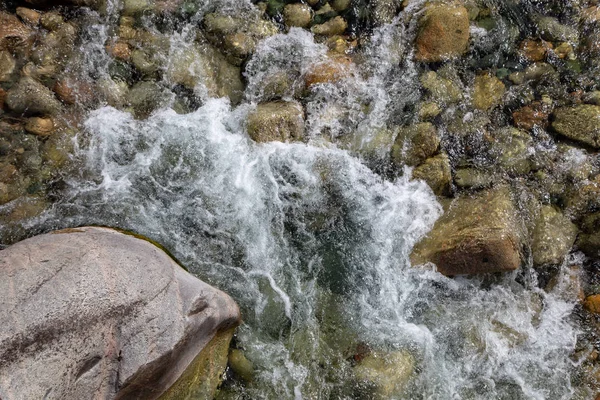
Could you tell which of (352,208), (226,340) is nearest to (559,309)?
(352,208)

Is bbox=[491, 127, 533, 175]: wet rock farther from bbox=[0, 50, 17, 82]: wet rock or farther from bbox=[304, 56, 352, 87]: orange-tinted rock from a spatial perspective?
bbox=[0, 50, 17, 82]: wet rock

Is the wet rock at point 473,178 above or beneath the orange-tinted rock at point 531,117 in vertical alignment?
beneath

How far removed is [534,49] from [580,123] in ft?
4.05

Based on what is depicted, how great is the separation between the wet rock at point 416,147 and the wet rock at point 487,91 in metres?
0.86

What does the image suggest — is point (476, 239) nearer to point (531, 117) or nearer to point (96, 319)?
point (531, 117)

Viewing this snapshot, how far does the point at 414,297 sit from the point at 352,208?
1150mm

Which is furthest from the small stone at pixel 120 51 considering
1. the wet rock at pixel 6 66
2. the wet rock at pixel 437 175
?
the wet rock at pixel 437 175

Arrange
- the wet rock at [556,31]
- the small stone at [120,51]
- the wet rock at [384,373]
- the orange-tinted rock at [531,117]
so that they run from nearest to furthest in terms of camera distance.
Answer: the wet rock at [384,373] < the small stone at [120,51] < the orange-tinted rock at [531,117] < the wet rock at [556,31]

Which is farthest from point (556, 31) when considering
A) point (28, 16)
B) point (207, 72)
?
point (28, 16)

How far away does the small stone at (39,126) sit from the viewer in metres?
5.09

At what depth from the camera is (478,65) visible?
6.13m

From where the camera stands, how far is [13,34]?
5.36 m

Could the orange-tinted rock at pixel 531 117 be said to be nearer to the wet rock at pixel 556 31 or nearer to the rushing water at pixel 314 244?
the wet rock at pixel 556 31

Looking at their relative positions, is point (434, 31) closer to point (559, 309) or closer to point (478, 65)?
point (478, 65)
